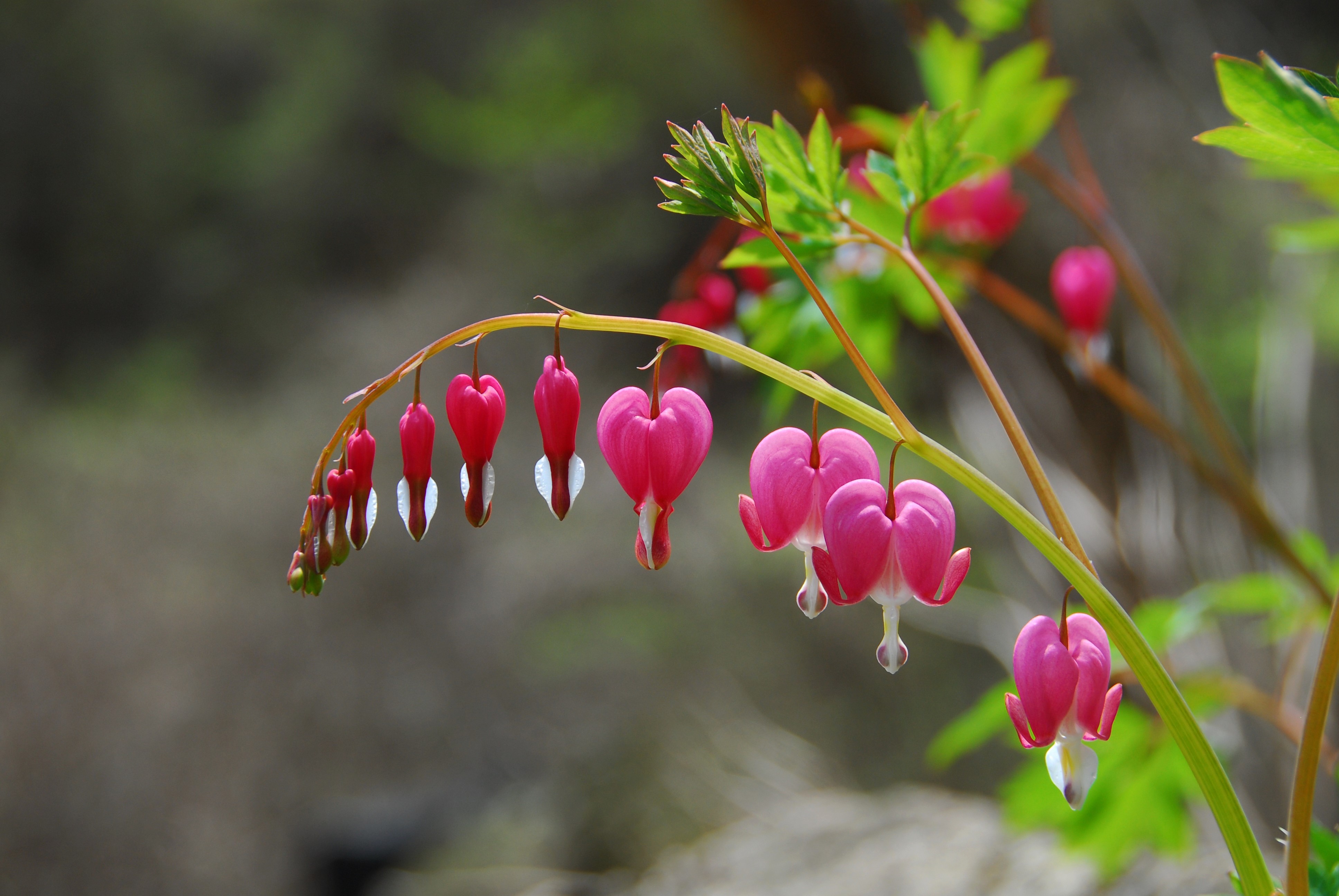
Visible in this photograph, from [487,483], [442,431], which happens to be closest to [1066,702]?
[487,483]

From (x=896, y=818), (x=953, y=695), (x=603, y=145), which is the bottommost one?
(x=953, y=695)

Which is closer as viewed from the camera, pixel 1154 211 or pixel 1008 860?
pixel 1008 860

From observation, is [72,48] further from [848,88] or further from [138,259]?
[848,88]

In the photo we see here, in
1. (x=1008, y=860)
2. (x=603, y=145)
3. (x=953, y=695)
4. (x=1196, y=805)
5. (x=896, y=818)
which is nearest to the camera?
(x=1196, y=805)

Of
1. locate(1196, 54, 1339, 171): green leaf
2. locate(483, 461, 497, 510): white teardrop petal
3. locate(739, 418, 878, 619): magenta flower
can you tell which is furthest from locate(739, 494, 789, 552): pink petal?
locate(1196, 54, 1339, 171): green leaf

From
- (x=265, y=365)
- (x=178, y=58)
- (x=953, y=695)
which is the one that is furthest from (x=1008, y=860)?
(x=178, y=58)

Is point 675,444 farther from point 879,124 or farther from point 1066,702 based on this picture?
point 879,124

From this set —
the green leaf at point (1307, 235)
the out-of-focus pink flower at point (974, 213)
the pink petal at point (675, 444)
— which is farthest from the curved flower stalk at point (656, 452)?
the out-of-focus pink flower at point (974, 213)

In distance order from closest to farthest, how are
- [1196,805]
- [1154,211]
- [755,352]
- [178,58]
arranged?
[755,352], [1196,805], [1154,211], [178,58]
